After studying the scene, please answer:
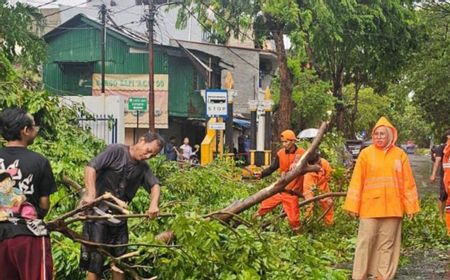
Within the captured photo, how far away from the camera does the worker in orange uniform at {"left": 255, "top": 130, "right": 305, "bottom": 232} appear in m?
9.01

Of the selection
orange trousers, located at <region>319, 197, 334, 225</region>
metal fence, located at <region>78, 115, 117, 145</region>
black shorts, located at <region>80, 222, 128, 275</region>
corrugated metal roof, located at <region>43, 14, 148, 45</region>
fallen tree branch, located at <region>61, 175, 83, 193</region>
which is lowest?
orange trousers, located at <region>319, 197, 334, 225</region>

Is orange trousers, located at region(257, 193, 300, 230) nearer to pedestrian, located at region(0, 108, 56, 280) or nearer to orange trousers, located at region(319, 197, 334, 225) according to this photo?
orange trousers, located at region(319, 197, 334, 225)

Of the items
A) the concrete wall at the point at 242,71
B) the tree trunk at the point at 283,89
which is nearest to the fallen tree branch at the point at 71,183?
the tree trunk at the point at 283,89

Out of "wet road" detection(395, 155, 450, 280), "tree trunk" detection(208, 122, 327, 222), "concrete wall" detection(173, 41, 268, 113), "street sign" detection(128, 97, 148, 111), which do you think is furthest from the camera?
"concrete wall" detection(173, 41, 268, 113)

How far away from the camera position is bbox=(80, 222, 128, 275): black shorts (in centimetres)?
567

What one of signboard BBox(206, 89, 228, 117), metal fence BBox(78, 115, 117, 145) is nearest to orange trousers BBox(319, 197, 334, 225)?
metal fence BBox(78, 115, 117, 145)

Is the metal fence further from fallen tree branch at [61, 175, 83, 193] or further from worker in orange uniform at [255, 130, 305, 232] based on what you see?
fallen tree branch at [61, 175, 83, 193]

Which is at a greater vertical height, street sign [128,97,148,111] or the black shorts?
street sign [128,97,148,111]

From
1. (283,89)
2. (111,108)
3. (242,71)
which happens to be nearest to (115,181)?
(111,108)

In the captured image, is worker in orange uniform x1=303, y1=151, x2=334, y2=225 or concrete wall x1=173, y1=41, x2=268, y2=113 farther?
concrete wall x1=173, y1=41, x2=268, y2=113

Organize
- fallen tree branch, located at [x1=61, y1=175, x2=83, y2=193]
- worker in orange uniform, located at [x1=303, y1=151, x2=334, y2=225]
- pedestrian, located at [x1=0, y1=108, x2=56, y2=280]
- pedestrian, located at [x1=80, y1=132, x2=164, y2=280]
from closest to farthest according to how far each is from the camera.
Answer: pedestrian, located at [x1=0, y1=108, x2=56, y2=280] < pedestrian, located at [x1=80, y1=132, x2=164, y2=280] < fallen tree branch, located at [x1=61, y1=175, x2=83, y2=193] < worker in orange uniform, located at [x1=303, y1=151, x2=334, y2=225]

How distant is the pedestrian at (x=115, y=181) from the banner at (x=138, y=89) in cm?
2292

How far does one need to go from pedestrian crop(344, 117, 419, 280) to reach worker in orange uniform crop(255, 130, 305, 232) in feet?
6.32

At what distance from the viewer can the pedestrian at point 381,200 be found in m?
6.70
